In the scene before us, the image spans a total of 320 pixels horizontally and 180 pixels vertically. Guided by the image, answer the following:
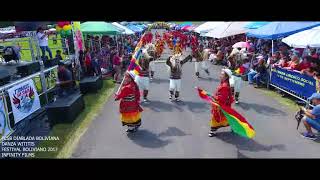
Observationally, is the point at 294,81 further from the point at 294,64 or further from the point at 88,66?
the point at 88,66

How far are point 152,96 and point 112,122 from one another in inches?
125

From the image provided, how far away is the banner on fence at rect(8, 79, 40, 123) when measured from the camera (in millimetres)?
8992

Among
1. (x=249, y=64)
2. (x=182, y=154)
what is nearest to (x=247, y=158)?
(x=182, y=154)

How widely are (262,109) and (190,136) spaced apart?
340 centimetres

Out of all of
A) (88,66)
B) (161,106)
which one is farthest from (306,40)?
(88,66)

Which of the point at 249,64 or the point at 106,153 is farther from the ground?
the point at 249,64

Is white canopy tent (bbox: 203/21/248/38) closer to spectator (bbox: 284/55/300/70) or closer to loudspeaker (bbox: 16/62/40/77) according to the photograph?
spectator (bbox: 284/55/300/70)

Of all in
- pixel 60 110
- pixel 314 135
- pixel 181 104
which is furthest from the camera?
pixel 181 104

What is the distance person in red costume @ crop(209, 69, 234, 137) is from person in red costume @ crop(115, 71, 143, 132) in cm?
207

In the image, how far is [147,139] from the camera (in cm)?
859

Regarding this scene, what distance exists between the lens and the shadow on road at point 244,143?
25.5 feet

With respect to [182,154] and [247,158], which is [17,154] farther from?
[247,158]

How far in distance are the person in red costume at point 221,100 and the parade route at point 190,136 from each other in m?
0.30

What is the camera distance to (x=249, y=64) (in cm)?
1544
